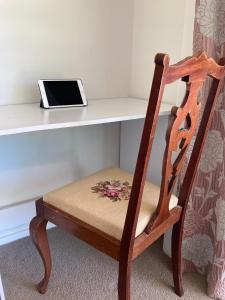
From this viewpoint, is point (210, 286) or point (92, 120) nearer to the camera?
point (92, 120)

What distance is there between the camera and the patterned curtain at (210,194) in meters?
1.20

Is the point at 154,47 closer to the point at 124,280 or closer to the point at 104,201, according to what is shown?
the point at 104,201

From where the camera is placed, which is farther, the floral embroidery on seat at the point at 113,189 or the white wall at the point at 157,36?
the white wall at the point at 157,36

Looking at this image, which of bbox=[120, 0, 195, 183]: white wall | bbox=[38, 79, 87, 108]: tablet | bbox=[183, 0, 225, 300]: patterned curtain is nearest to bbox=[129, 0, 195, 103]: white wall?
bbox=[120, 0, 195, 183]: white wall

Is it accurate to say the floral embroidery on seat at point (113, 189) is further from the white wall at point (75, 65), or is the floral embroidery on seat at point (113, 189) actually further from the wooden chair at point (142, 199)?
the white wall at point (75, 65)

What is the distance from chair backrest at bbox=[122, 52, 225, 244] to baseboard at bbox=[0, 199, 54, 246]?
863 millimetres

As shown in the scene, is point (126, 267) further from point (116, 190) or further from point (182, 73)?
→ point (182, 73)

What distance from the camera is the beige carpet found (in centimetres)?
136

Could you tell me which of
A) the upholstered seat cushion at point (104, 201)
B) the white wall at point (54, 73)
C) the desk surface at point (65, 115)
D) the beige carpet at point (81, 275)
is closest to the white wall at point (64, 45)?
the white wall at point (54, 73)

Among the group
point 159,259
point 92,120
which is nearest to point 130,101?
point 92,120

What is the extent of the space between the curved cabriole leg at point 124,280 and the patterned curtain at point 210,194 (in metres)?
0.49

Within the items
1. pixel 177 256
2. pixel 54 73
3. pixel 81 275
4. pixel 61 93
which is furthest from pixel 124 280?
pixel 54 73

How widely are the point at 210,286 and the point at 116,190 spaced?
23.7 inches

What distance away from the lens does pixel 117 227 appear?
1.01m
